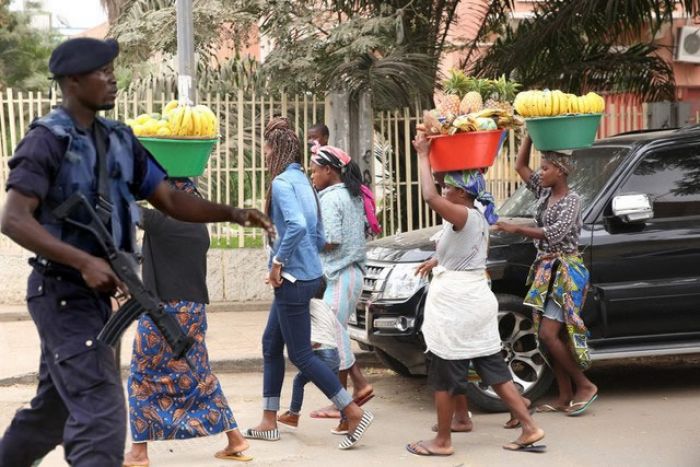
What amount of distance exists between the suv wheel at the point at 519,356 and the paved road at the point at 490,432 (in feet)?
0.56

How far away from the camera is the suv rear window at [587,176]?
326 inches

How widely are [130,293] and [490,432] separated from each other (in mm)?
3707

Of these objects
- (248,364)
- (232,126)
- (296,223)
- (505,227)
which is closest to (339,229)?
(296,223)

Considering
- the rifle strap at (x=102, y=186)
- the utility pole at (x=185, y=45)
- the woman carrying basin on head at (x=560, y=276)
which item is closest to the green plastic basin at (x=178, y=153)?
the rifle strap at (x=102, y=186)

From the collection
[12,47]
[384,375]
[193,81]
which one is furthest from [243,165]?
[12,47]

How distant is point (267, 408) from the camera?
723 centimetres

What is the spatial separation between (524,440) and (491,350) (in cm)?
56

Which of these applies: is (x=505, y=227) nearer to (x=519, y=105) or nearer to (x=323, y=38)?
(x=519, y=105)

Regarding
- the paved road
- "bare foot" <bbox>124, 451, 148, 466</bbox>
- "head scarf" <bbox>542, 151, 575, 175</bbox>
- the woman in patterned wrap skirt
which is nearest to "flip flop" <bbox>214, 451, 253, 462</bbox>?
the paved road

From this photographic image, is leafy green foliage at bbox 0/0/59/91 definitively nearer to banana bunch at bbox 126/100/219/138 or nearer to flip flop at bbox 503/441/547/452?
banana bunch at bbox 126/100/219/138

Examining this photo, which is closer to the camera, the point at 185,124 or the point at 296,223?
the point at 185,124

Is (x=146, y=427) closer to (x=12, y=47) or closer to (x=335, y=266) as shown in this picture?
(x=335, y=266)

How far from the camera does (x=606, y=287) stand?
7.99 metres

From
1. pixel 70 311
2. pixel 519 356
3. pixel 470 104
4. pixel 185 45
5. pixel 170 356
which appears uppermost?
pixel 185 45
